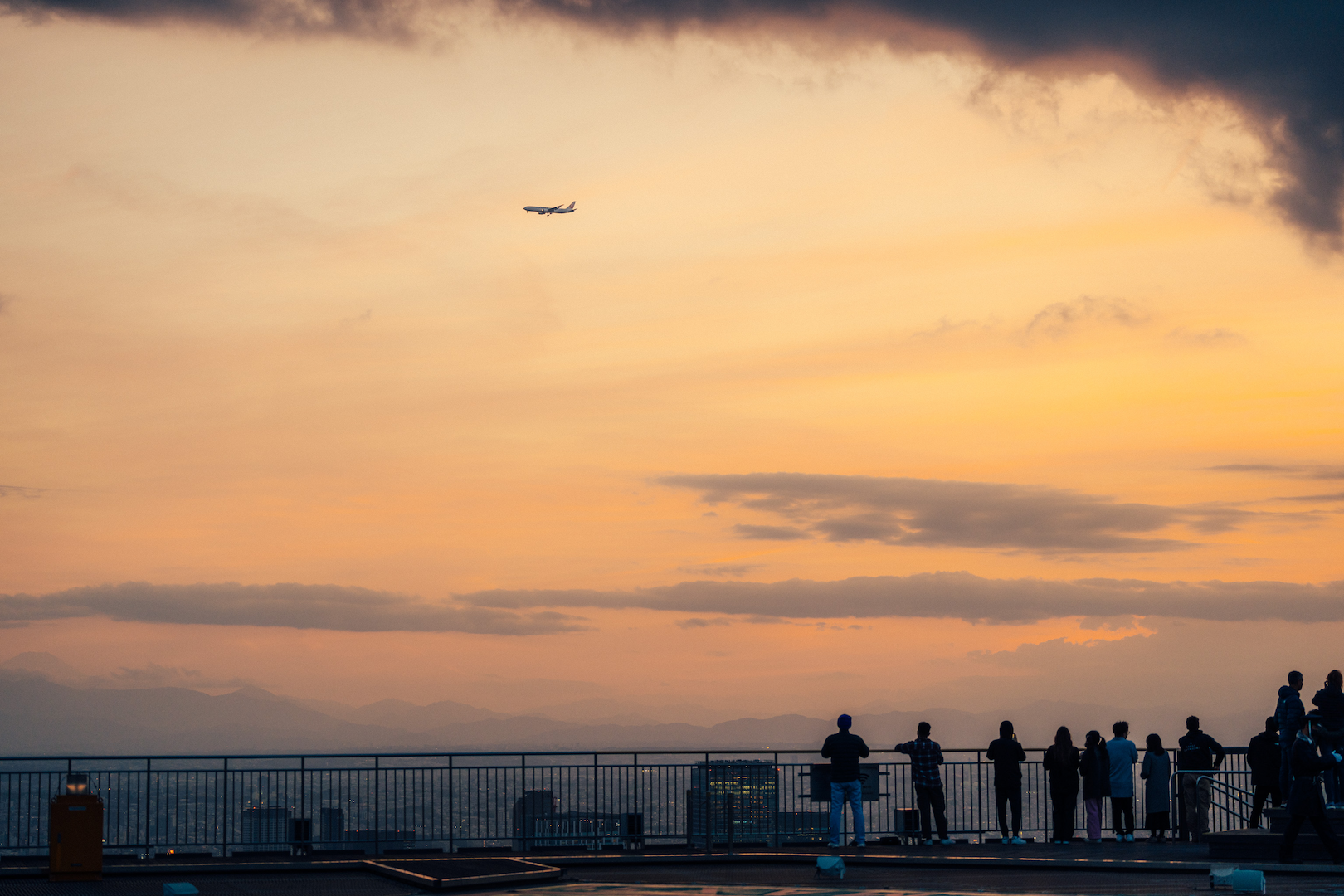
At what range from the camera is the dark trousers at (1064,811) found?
2591 centimetres

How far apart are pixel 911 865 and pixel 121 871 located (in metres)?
12.0

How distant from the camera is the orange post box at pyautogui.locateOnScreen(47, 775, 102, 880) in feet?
68.6

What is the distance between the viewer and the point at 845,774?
80.9 feet

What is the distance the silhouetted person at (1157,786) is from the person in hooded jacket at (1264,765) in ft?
6.22

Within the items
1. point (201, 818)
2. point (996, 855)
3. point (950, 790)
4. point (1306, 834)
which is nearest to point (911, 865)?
point (996, 855)

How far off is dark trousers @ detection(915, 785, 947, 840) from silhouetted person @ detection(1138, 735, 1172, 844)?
3.72 m

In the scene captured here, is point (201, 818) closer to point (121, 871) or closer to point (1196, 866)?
point (121, 871)

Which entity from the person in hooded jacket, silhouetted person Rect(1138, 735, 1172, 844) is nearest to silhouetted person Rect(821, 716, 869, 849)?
silhouetted person Rect(1138, 735, 1172, 844)

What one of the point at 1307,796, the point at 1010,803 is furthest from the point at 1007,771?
the point at 1307,796

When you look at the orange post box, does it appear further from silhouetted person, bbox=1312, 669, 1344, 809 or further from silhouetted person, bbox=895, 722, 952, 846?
silhouetted person, bbox=1312, 669, 1344, 809

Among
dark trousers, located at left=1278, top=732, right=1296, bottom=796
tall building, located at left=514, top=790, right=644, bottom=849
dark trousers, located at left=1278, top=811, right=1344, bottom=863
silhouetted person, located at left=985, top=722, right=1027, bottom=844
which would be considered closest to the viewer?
dark trousers, located at left=1278, top=811, right=1344, bottom=863

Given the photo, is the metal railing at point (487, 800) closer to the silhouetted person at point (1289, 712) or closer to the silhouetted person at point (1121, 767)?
the silhouetted person at point (1121, 767)

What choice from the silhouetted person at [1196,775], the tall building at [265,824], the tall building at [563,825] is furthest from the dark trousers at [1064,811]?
the tall building at [265,824]

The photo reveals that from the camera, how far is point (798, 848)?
1001 inches
